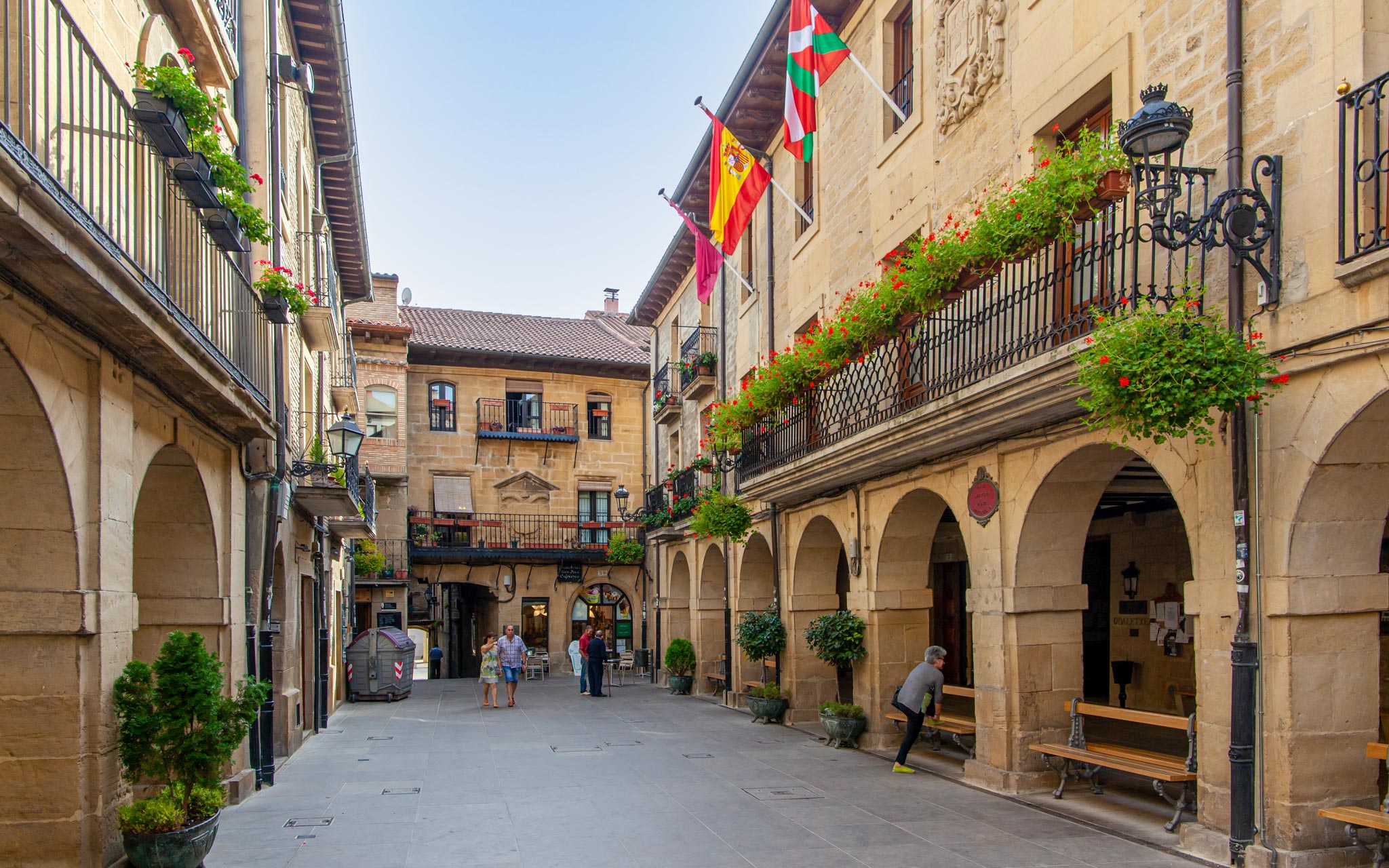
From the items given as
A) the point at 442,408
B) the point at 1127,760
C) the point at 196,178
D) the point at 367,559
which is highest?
the point at 196,178

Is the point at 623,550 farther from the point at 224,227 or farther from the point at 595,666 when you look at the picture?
the point at 224,227

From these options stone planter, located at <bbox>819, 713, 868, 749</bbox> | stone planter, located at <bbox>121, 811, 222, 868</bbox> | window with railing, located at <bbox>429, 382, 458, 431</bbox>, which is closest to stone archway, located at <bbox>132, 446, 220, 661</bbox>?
stone planter, located at <bbox>121, 811, 222, 868</bbox>

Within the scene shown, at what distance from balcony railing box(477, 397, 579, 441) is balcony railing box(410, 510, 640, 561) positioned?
2.41m

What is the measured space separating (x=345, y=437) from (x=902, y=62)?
888cm

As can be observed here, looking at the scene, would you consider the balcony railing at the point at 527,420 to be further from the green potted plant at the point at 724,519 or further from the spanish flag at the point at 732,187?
the spanish flag at the point at 732,187

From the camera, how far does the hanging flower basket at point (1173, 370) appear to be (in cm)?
690

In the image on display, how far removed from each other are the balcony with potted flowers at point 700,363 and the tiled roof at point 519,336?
1071 centimetres

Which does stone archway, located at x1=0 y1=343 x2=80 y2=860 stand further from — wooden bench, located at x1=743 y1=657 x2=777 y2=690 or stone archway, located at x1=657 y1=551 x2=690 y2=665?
stone archway, located at x1=657 y1=551 x2=690 y2=665

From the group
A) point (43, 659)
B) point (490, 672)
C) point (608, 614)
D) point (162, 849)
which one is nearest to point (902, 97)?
point (43, 659)

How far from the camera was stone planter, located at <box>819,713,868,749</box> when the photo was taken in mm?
14312

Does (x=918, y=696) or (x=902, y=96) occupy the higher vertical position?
(x=902, y=96)

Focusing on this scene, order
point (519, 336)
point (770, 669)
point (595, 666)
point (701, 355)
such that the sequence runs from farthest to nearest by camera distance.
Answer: point (519, 336)
point (595, 666)
point (701, 355)
point (770, 669)

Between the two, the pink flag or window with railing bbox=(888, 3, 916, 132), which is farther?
the pink flag

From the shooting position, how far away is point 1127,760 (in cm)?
944
